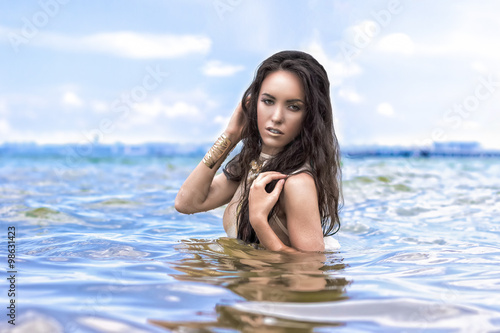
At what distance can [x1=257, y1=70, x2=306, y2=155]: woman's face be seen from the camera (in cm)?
366

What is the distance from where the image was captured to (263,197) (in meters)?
3.52

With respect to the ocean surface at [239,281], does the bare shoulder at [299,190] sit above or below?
above

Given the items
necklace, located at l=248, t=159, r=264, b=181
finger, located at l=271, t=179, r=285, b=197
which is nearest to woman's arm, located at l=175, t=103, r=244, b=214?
necklace, located at l=248, t=159, r=264, b=181

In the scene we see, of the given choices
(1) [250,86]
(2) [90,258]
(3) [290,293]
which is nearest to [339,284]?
(3) [290,293]

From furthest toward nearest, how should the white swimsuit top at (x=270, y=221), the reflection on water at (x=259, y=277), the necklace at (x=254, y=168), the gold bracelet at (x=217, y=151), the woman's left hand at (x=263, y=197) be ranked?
the gold bracelet at (x=217, y=151), the necklace at (x=254, y=168), the white swimsuit top at (x=270, y=221), the woman's left hand at (x=263, y=197), the reflection on water at (x=259, y=277)

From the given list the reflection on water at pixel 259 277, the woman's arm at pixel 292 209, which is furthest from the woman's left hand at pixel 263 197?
the reflection on water at pixel 259 277

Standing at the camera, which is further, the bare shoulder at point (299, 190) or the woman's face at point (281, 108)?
the woman's face at point (281, 108)

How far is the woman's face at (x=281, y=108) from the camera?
366cm

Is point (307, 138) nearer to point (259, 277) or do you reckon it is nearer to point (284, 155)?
point (284, 155)

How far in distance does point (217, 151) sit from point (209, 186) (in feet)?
1.11

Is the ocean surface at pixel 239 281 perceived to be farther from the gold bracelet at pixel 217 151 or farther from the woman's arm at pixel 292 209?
the gold bracelet at pixel 217 151

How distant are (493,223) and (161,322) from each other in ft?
18.5

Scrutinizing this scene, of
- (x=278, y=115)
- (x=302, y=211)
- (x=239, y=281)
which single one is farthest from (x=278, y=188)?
(x=239, y=281)

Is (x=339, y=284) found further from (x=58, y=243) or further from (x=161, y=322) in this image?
(x=58, y=243)
